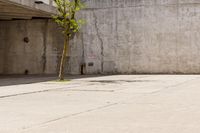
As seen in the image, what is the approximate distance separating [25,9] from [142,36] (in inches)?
303

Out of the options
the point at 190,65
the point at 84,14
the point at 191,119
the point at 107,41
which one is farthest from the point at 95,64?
the point at 191,119

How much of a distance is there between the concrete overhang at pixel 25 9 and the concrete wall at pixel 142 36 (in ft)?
10.1

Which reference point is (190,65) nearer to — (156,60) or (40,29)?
(156,60)

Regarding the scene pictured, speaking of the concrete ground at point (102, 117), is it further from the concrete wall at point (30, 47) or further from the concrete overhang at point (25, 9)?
the concrete wall at point (30, 47)

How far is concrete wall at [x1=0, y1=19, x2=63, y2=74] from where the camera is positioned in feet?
94.3

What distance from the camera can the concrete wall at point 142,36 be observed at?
85.3ft

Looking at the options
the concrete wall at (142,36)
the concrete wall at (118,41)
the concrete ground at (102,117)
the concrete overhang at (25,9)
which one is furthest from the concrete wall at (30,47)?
the concrete ground at (102,117)

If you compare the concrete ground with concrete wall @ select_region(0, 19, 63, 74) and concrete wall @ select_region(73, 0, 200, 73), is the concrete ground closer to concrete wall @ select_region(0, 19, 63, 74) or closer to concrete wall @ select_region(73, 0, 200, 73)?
concrete wall @ select_region(73, 0, 200, 73)

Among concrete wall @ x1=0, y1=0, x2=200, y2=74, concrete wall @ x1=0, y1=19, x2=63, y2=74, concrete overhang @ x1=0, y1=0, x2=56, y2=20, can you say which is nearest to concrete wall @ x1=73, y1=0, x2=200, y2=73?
concrete wall @ x1=0, y1=0, x2=200, y2=74

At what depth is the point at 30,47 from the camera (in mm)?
29156

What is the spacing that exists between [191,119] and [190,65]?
1938 centimetres

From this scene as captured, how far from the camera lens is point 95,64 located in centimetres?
2786

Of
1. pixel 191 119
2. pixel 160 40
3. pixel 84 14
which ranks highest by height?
pixel 84 14

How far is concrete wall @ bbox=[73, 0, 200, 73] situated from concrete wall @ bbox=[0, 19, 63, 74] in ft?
7.71
